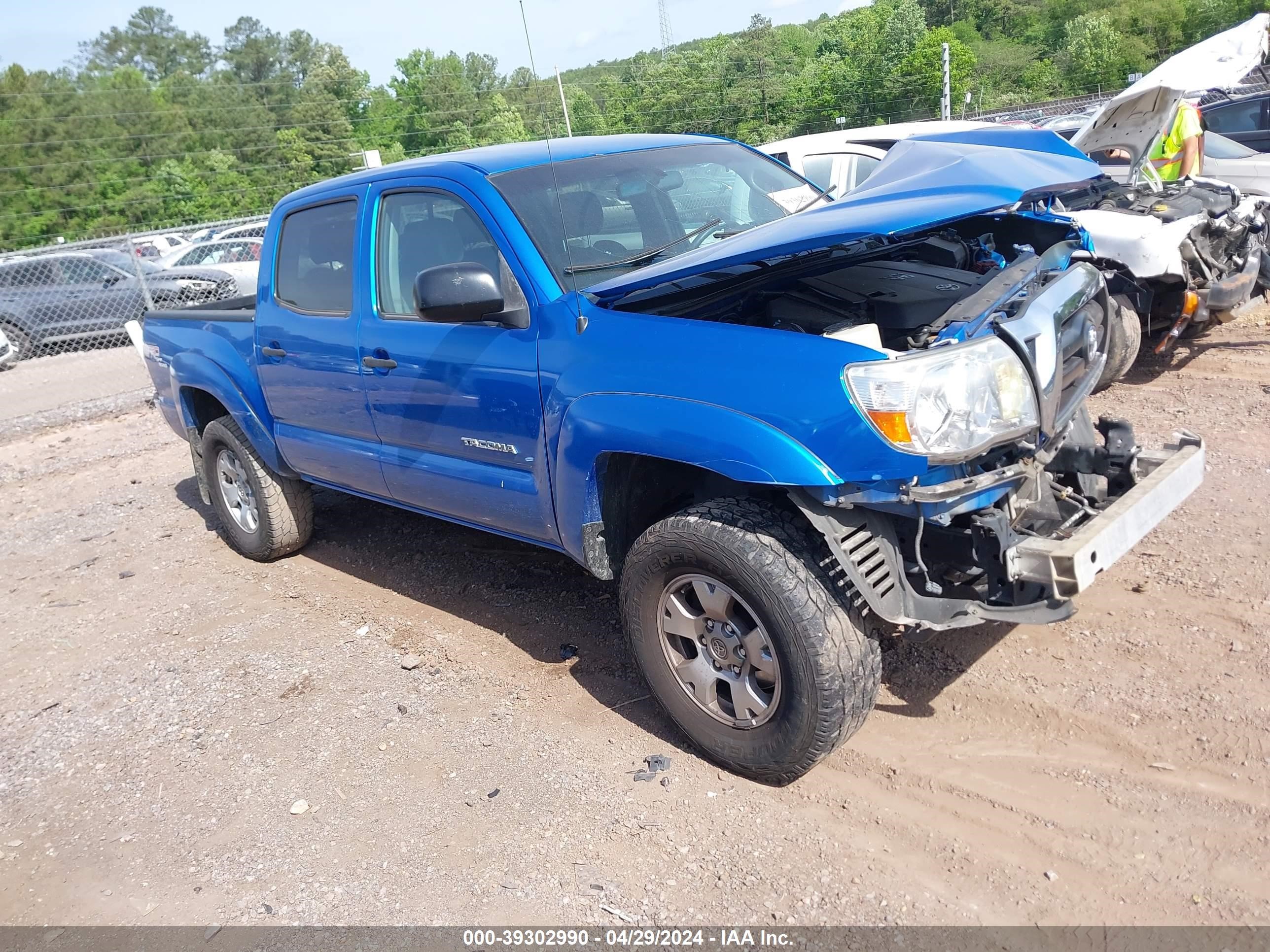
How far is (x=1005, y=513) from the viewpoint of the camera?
2.89 meters

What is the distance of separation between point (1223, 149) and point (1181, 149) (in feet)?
11.7

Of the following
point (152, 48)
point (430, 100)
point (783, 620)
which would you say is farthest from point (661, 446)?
point (152, 48)

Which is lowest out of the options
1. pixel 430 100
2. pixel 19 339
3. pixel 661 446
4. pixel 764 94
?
pixel 19 339

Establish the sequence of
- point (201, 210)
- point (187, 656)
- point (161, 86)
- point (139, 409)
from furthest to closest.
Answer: point (161, 86) → point (201, 210) → point (139, 409) → point (187, 656)

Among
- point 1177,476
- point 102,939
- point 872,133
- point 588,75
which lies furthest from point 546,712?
point 872,133

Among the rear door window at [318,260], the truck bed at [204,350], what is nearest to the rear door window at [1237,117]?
the rear door window at [318,260]

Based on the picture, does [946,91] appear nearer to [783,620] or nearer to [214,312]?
[214,312]

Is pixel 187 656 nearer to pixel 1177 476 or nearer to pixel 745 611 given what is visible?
pixel 745 611

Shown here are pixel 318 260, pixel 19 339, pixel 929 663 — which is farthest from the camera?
pixel 19 339

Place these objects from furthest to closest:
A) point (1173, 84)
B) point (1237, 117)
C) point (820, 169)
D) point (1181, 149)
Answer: point (1237, 117) < point (820, 169) < point (1181, 149) < point (1173, 84)

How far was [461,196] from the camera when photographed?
3.86 m

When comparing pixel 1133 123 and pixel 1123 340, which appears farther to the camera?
pixel 1133 123

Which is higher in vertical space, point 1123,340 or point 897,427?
point 897,427

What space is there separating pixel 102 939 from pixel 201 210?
177 feet
